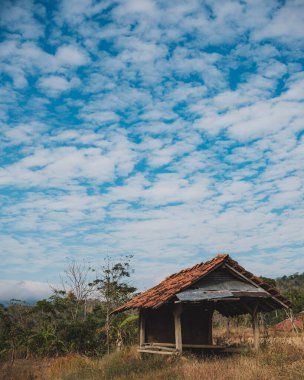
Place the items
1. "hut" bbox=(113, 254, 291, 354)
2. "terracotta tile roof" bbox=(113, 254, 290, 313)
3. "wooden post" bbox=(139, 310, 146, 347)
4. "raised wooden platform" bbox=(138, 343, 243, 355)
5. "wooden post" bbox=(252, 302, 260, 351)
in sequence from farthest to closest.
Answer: "wooden post" bbox=(139, 310, 146, 347)
"wooden post" bbox=(252, 302, 260, 351)
"raised wooden platform" bbox=(138, 343, 243, 355)
"hut" bbox=(113, 254, 291, 354)
"terracotta tile roof" bbox=(113, 254, 290, 313)

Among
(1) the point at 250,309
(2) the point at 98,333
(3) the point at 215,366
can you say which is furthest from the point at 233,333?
(3) the point at 215,366

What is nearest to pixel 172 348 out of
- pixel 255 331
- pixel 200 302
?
pixel 200 302

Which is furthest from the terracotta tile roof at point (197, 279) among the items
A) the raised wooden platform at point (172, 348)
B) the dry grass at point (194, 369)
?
the dry grass at point (194, 369)

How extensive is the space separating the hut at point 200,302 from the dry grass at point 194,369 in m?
1.18

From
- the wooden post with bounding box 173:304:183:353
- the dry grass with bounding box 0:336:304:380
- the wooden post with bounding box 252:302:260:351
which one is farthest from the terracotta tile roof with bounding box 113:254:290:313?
the dry grass with bounding box 0:336:304:380

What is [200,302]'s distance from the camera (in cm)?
1295

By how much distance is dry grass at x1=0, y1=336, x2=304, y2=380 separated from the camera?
8398 mm

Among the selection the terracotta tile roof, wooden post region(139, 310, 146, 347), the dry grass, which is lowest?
the dry grass

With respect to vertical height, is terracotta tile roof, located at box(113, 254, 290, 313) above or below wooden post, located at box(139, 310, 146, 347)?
above

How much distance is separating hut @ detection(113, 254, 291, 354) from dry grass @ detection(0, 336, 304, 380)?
3.88ft

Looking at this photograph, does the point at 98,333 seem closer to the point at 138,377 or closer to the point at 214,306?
the point at 214,306

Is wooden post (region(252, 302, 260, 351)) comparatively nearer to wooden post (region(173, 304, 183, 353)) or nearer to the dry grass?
the dry grass

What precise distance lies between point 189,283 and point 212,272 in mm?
1501

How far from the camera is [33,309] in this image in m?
26.6
